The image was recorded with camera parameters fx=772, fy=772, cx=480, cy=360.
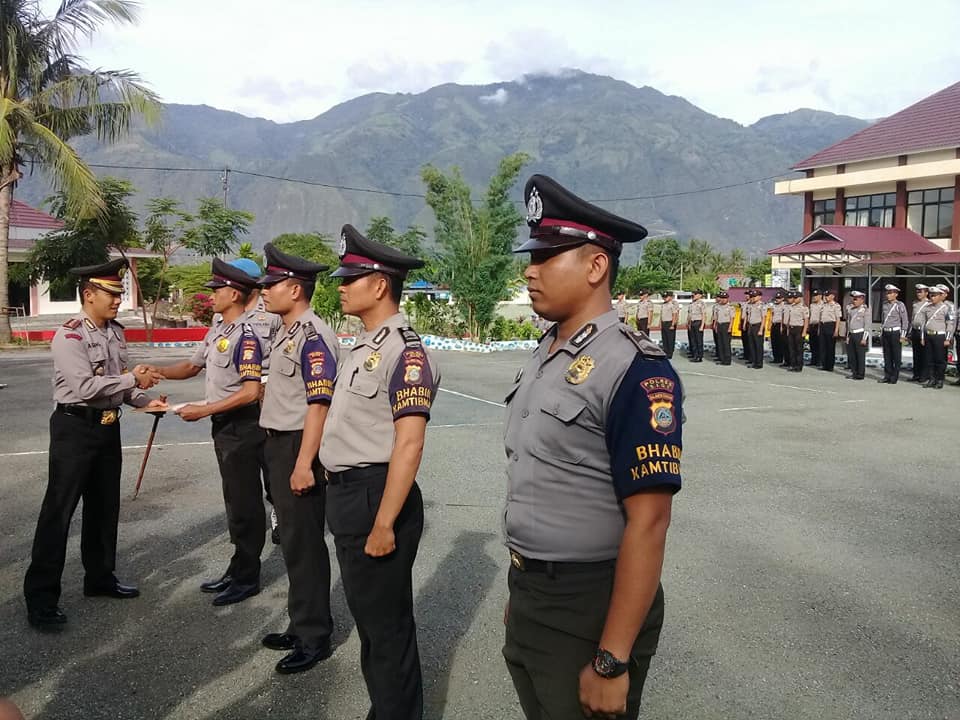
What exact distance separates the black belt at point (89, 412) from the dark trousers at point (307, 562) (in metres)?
1.20

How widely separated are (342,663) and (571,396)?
2.19 m

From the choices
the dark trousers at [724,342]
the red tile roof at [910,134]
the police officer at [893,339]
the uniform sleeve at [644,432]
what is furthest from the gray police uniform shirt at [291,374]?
the red tile roof at [910,134]

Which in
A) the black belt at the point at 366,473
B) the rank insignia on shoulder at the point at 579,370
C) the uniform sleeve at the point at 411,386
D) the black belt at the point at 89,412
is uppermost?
the rank insignia on shoulder at the point at 579,370

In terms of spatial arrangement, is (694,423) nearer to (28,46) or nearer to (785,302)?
(785,302)

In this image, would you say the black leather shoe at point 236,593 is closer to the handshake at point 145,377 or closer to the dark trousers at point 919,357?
the handshake at point 145,377

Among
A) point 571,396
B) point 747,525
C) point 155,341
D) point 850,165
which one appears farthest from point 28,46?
point 850,165

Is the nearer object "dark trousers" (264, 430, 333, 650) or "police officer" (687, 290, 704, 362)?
"dark trousers" (264, 430, 333, 650)

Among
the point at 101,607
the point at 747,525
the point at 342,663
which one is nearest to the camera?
the point at 342,663

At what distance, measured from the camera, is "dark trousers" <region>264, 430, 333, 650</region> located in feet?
11.4

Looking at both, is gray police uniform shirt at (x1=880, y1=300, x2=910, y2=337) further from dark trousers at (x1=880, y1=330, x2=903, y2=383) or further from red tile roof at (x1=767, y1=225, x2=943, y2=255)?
red tile roof at (x1=767, y1=225, x2=943, y2=255)

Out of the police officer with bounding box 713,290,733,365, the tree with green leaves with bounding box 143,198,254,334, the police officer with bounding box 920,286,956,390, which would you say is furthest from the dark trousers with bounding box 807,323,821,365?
the tree with green leaves with bounding box 143,198,254,334

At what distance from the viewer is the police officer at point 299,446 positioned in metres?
3.34

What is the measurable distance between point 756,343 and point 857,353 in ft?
8.44

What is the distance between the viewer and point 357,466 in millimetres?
2834
